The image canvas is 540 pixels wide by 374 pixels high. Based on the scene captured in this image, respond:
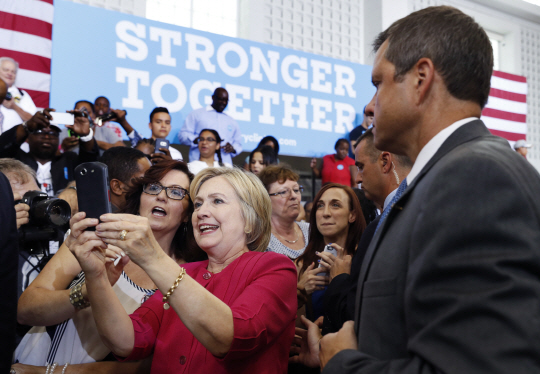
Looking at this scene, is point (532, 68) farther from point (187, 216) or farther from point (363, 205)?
point (187, 216)

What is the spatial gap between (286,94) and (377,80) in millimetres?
6163

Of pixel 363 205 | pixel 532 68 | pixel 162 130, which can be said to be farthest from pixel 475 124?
pixel 532 68

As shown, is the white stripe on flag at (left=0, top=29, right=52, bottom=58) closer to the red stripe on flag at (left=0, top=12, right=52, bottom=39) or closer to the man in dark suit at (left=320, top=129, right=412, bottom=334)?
the red stripe on flag at (left=0, top=12, right=52, bottom=39)

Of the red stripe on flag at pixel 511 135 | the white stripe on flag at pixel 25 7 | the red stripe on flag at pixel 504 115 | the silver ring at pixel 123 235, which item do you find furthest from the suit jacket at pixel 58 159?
the red stripe on flag at pixel 511 135

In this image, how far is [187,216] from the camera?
2406 mm

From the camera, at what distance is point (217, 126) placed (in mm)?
6141

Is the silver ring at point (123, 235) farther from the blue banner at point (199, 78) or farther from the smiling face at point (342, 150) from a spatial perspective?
the smiling face at point (342, 150)

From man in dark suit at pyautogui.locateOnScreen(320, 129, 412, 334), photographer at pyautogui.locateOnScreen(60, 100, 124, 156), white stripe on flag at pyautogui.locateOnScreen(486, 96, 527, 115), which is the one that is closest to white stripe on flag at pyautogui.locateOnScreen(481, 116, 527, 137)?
white stripe on flag at pyautogui.locateOnScreen(486, 96, 527, 115)

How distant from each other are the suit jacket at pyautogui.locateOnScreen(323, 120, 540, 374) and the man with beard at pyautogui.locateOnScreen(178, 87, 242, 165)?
16.7 feet

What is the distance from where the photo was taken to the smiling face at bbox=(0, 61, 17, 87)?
→ 4.98m

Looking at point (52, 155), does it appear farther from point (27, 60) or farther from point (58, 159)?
point (27, 60)

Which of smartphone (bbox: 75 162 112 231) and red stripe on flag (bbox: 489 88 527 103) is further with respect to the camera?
red stripe on flag (bbox: 489 88 527 103)

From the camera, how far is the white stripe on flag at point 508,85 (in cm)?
986

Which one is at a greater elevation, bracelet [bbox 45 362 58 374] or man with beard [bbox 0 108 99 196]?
man with beard [bbox 0 108 99 196]
